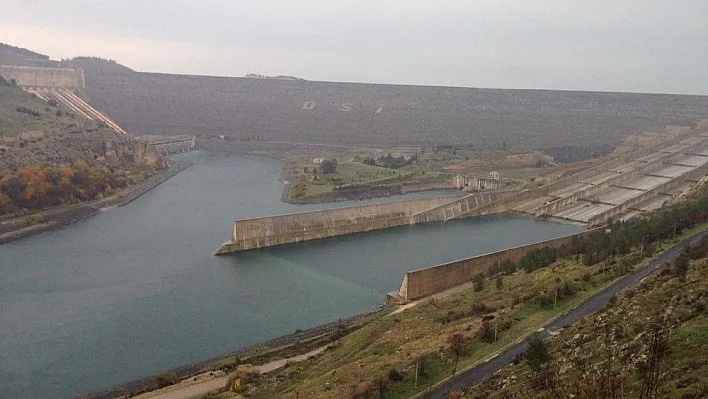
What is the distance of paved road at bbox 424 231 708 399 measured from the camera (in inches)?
286

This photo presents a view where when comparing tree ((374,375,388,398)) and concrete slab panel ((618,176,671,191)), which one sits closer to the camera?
tree ((374,375,388,398))

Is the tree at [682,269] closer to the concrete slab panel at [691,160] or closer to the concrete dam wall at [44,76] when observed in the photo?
the concrete slab panel at [691,160]

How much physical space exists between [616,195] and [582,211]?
358cm

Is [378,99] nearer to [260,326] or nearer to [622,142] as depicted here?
[622,142]

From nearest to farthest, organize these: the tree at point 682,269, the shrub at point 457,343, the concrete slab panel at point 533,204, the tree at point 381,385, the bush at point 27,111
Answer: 1. the tree at point 381,385
2. the tree at point 682,269
3. the shrub at point 457,343
4. the concrete slab panel at point 533,204
5. the bush at point 27,111

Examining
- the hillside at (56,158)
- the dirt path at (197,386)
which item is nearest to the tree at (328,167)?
the hillside at (56,158)

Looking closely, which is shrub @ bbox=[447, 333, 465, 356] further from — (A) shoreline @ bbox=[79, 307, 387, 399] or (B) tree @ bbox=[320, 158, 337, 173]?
(B) tree @ bbox=[320, 158, 337, 173]

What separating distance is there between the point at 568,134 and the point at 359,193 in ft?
100

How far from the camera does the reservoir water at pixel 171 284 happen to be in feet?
38.2

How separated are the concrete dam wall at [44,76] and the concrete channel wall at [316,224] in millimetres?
37461

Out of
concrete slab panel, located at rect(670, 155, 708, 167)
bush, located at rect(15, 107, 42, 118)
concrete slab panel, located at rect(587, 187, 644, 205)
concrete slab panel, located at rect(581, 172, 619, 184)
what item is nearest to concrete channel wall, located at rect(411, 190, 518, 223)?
concrete slab panel, located at rect(587, 187, 644, 205)

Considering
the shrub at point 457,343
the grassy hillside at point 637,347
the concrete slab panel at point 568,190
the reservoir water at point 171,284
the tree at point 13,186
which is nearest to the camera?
the grassy hillside at point 637,347

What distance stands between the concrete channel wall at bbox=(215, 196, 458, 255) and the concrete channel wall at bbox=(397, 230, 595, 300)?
6958 mm

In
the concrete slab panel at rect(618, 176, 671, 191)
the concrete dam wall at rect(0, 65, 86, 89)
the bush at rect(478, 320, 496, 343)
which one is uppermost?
the concrete dam wall at rect(0, 65, 86, 89)
